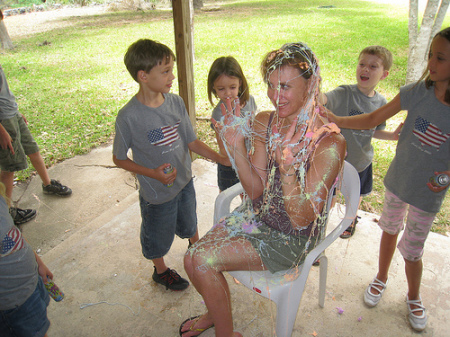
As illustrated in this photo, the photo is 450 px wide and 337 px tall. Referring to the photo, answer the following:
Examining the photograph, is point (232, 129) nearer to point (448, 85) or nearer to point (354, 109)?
point (448, 85)

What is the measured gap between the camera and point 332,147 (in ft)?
4.78

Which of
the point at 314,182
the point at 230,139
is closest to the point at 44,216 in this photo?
the point at 230,139

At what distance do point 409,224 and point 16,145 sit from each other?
3.21m

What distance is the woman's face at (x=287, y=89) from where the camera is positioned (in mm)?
1428

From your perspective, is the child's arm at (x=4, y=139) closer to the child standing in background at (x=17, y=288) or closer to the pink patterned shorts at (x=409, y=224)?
the child standing in background at (x=17, y=288)

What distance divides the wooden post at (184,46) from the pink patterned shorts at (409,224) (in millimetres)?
2193

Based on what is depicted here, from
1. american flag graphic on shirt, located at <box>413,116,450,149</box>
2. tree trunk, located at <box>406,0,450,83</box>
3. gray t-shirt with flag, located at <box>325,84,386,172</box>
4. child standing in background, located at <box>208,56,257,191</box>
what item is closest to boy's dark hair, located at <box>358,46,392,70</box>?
gray t-shirt with flag, located at <box>325,84,386,172</box>

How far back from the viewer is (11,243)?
1.37 metres

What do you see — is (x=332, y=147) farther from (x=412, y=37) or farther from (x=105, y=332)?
(x=412, y=37)

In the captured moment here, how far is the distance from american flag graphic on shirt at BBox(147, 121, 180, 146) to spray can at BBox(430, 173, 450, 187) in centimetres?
148

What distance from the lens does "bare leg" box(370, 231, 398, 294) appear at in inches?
79.0

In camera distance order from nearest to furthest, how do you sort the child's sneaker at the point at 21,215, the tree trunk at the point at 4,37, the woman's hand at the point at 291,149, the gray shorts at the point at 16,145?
the woman's hand at the point at 291,149, the gray shorts at the point at 16,145, the child's sneaker at the point at 21,215, the tree trunk at the point at 4,37

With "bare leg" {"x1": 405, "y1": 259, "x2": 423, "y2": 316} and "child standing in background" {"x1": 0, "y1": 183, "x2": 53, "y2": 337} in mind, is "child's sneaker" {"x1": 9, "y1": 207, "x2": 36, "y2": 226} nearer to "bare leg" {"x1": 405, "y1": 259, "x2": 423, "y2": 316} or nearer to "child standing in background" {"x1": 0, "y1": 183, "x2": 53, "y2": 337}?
"child standing in background" {"x1": 0, "y1": 183, "x2": 53, "y2": 337}

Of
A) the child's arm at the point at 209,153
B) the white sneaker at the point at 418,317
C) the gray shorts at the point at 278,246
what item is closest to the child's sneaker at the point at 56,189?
the child's arm at the point at 209,153
